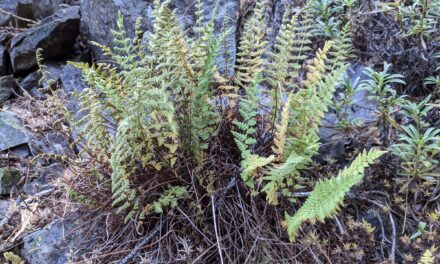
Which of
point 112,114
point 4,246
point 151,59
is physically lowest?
point 4,246

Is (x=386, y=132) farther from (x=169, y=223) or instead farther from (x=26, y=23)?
(x=26, y=23)


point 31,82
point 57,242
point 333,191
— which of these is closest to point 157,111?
point 333,191

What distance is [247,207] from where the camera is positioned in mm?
2117

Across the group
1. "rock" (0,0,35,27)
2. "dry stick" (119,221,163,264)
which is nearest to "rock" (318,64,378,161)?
"dry stick" (119,221,163,264)

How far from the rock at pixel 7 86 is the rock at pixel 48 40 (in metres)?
0.14

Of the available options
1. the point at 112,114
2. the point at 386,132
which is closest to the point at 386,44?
the point at 386,132

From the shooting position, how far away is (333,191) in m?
1.66

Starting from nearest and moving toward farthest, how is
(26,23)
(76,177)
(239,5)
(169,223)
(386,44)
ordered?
(169,223) → (76,177) → (386,44) → (239,5) → (26,23)

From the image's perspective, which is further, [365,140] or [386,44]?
[386,44]

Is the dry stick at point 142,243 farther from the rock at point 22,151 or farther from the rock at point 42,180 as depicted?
the rock at point 22,151

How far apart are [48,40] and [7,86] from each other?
51 cm

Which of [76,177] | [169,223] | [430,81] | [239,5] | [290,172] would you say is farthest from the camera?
[239,5]

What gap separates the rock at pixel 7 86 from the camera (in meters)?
3.76

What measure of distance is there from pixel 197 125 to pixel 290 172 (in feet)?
1.50
